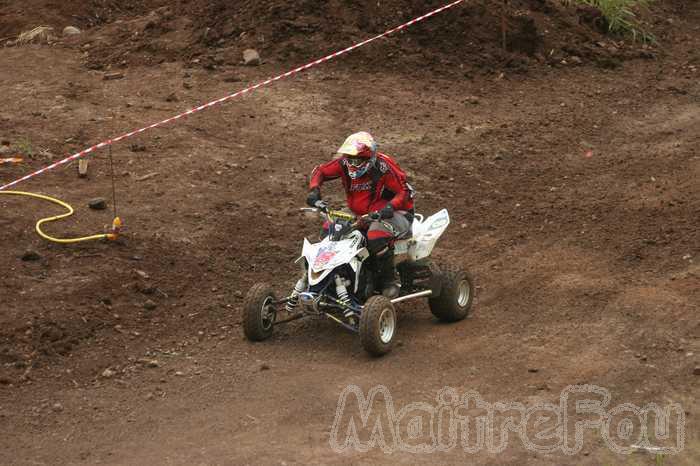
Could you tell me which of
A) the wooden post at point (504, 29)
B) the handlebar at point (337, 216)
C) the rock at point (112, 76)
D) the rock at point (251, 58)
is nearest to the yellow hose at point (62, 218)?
the handlebar at point (337, 216)

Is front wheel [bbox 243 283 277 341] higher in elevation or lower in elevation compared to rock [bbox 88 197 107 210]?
higher

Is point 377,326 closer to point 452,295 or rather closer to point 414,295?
point 414,295

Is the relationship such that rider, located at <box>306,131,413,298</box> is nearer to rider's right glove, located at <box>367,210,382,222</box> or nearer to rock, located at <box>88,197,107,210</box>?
rider's right glove, located at <box>367,210,382,222</box>

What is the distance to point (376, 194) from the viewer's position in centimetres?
1063

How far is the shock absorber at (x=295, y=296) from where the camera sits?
10102mm

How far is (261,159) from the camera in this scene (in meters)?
14.6

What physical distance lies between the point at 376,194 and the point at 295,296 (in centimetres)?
135

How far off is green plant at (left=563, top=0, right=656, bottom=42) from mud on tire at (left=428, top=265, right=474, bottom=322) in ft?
32.8

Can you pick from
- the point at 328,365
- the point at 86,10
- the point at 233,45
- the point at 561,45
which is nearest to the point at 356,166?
the point at 328,365

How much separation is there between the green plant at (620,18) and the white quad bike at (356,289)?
32.8 ft

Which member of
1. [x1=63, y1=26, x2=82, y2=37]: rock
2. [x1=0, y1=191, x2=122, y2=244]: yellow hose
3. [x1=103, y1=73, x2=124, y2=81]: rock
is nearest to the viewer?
[x1=0, y1=191, x2=122, y2=244]: yellow hose

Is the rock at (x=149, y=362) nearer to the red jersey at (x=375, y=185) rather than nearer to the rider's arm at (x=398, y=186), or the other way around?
the red jersey at (x=375, y=185)

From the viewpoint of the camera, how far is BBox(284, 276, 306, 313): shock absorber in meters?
10.1

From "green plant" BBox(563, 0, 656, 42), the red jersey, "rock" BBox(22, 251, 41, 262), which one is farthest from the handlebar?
"green plant" BBox(563, 0, 656, 42)
